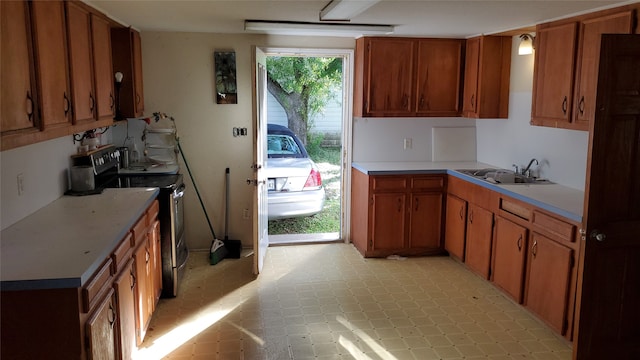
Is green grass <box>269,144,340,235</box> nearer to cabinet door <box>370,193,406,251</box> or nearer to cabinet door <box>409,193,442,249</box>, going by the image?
cabinet door <box>370,193,406,251</box>

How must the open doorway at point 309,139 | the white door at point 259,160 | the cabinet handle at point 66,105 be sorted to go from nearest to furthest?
1. the cabinet handle at point 66,105
2. the white door at point 259,160
3. the open doorway at point 309,139

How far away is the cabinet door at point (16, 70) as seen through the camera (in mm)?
2004

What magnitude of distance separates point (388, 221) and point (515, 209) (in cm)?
140

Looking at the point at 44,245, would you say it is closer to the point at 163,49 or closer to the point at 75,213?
the point at 75,213

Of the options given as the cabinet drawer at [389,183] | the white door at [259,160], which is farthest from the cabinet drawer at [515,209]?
the white door at [259,160]

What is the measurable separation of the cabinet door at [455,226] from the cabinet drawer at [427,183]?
0.51 feet

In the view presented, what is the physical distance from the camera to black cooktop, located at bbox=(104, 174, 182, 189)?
12.6 ft

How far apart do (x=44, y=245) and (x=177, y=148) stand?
2.61 meters

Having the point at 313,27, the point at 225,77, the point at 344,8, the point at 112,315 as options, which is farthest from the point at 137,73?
the point at 112,315

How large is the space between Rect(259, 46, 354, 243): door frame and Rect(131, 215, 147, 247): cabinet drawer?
230 cm

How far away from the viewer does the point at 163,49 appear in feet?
15.3

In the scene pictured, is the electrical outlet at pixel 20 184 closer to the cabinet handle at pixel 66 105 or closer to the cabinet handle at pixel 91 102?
Answer: the cabinet handle at pixel 66 105

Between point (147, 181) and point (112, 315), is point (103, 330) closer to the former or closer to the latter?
point (112, 315)

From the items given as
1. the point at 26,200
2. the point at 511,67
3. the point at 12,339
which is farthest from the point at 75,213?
the point at 511,67
